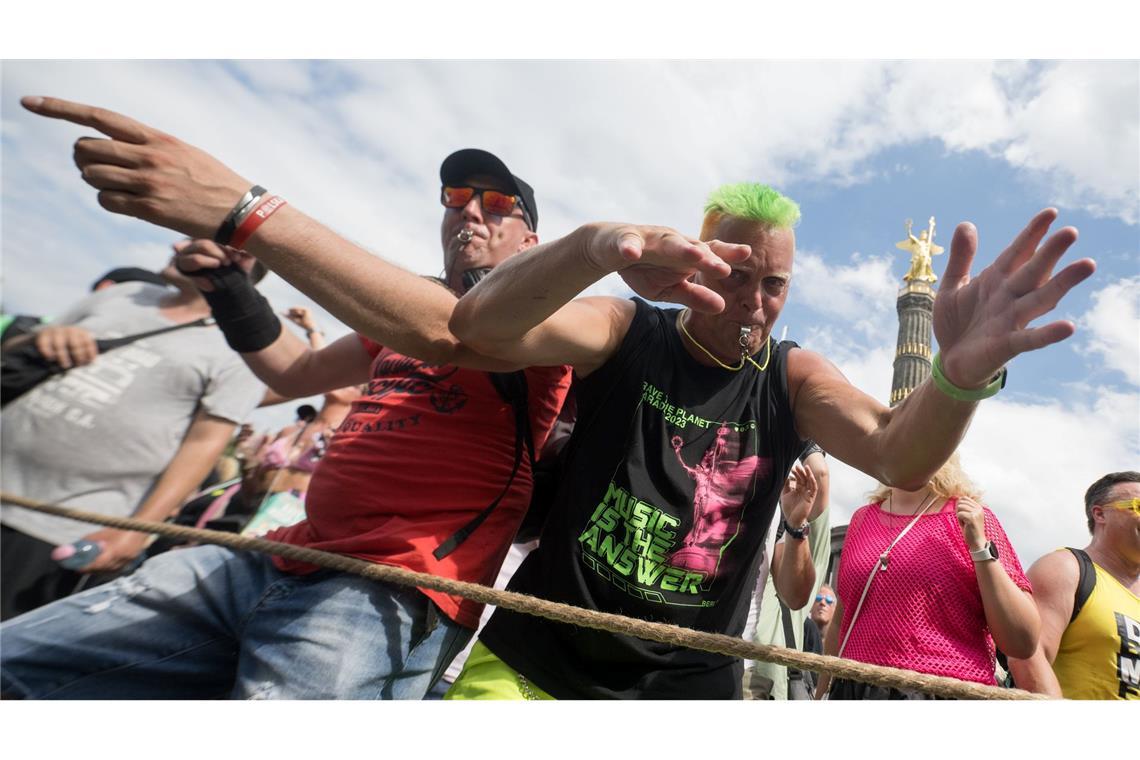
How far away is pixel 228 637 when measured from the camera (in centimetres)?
183

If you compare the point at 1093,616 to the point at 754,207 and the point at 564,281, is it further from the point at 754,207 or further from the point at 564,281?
the point at 564,281

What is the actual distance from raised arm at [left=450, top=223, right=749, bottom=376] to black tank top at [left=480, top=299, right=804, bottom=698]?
34cm

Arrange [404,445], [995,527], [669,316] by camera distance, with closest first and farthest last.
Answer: [404,445]
[669,316]
[995,527]

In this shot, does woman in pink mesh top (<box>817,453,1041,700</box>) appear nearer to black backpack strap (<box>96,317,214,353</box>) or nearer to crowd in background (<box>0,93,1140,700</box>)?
crowd in background (<box>0,93,1140,700</box>)

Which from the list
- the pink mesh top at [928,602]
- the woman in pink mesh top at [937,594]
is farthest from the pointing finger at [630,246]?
the pink mesh top at [928,602]

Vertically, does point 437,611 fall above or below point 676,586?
below

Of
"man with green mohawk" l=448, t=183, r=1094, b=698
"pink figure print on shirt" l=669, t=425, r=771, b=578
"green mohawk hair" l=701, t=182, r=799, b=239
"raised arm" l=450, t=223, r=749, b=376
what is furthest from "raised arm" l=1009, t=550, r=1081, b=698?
"raised arm" l=450, t=223, r=749, b=376

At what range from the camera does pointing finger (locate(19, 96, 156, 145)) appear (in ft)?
4.33

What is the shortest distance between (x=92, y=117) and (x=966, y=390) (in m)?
1.83

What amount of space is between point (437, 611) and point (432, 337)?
693 mm

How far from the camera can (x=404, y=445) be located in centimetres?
187

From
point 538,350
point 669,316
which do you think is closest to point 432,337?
point 538,350

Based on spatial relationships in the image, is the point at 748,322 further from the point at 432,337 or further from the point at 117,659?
the point at 117,659

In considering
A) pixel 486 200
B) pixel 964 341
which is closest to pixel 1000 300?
pixel 964 341
